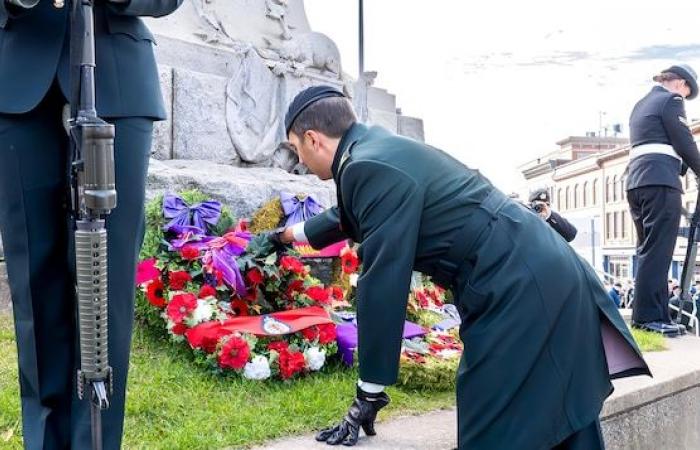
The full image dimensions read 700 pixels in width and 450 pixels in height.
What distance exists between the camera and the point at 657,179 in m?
5.23

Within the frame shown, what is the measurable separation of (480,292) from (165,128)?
3397 millimetres

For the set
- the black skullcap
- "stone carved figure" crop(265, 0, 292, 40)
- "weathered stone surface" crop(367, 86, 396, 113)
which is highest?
"stone carved figure" crop(265, 0, 292, 40)

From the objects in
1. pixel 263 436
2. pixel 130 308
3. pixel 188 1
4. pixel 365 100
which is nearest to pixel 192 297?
pixel 263 436

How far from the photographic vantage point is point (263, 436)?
8.73 feet

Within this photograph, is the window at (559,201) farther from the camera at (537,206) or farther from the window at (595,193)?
the camera at (537,206)

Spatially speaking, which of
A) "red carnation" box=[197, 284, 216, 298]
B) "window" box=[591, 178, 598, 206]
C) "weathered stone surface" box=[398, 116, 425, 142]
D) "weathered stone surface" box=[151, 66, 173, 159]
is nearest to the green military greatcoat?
"red carnation" box=[197, 284, 216, 298]

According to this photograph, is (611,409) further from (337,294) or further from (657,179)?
(657,179)

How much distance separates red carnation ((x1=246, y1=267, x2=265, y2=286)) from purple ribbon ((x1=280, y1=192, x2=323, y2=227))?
806 mm

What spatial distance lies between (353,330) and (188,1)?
10.5 ft

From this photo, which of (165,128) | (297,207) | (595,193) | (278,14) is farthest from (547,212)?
(595,193)

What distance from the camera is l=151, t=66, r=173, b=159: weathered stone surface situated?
4.87 meters

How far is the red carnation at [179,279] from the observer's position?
3.68 m

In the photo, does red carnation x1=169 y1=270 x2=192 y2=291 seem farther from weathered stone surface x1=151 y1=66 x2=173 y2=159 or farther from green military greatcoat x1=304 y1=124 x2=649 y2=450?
green military greatcoat x1=304 y1=124 x2=649 y2=450

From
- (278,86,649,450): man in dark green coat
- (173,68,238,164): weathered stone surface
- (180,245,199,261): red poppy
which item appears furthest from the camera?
(173,68,238,164): weathered stone surface
